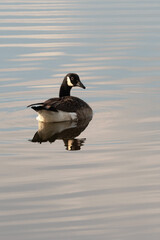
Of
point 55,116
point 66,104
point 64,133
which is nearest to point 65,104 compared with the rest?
point 66,104

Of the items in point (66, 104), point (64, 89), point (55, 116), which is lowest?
point (55, 116)

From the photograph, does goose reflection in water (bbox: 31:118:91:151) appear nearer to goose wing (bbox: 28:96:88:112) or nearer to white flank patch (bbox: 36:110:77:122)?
white flank patch (bbox: 36:110:77:122)

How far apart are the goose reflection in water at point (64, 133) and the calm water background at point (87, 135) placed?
0.61 ft

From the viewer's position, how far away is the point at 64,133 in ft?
49.5

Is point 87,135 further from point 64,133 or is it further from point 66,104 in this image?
point 66,104

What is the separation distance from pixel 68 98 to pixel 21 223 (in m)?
7.52

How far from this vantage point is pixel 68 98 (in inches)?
664

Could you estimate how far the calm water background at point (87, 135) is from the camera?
9.67m

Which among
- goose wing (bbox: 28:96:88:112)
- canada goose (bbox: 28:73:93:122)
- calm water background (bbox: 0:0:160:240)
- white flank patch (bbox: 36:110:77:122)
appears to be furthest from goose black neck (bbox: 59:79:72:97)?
white flank patch (bbox: 36:110:77:122)

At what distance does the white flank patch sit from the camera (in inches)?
619

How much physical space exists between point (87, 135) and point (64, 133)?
2.29 ft
